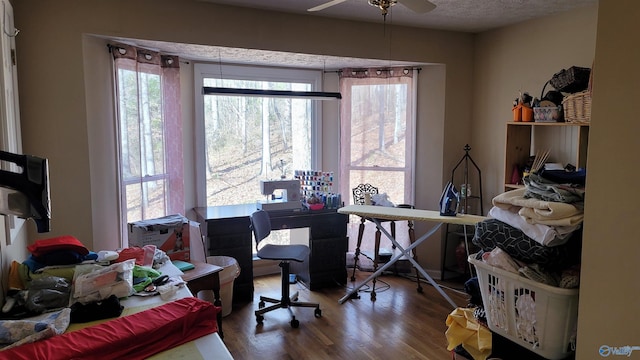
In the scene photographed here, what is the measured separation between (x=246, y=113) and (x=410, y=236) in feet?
6.61

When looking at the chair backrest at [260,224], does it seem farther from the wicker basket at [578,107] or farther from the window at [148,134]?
Answer: the wicker basket at [578,107]

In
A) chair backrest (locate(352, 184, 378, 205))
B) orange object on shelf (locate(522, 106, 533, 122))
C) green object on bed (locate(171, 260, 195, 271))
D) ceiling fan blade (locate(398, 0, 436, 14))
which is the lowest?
green object on bed (locate(171, 260, 195, 271))

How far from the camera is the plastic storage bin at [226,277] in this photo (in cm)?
358

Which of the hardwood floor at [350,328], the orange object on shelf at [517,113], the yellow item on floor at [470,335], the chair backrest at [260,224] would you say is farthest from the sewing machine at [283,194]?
the yellow item on floor at [470,335]

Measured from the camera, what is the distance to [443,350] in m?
3.12

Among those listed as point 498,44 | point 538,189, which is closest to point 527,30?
point 498,44

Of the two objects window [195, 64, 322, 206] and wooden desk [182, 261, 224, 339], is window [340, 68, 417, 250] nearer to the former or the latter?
window [195, 64, 322, 206]

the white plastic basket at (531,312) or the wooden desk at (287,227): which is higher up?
the white plastic basket at (531,312)

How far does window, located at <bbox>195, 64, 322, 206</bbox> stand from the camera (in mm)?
4379

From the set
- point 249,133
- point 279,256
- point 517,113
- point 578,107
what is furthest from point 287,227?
point 578,107

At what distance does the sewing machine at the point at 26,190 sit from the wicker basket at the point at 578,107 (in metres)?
3.14

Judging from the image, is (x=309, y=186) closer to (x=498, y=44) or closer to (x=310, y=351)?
(x=310, y=351)

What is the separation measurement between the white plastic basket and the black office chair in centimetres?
208

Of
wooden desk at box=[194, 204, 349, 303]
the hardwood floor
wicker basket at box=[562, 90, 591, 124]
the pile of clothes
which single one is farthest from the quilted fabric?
wooden desk at box=[194, 204, 349, 303]
